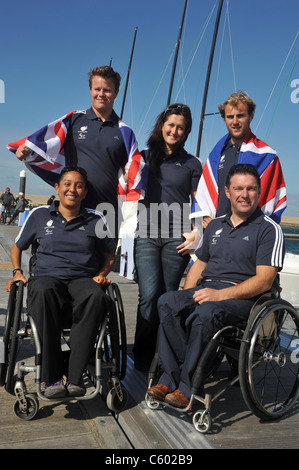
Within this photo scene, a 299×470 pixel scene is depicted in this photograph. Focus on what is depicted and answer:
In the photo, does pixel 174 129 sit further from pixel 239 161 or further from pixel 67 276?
pixel 67 276

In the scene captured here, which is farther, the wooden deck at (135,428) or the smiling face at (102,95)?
the smiling face at (102,95)

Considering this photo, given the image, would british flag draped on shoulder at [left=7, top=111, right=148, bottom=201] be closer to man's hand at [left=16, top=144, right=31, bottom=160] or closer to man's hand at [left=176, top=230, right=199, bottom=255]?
man's hand at [left=16, top=144, right=31, bottom=160]

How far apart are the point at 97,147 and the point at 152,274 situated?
91 cm

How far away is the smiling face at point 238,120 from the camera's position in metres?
2.96

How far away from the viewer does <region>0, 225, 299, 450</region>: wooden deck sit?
2092 mm

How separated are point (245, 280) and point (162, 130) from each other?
1213 millimetres

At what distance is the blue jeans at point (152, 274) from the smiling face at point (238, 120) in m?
0.79

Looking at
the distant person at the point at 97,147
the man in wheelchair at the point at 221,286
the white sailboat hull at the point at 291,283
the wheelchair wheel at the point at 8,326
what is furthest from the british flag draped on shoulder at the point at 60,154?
the white sailboat hull at the point at 291,283

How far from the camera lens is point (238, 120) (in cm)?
299

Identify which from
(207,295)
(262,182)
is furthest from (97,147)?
(207,295)

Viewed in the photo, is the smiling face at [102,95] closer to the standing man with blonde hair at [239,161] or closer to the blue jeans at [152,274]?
the standing man with blonde hair at [239,161]

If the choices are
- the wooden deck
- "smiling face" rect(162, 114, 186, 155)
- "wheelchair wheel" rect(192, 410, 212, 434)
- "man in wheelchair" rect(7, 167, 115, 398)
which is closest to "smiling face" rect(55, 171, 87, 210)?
"man in wheelchair" rect(7, 167, 115, 398)
